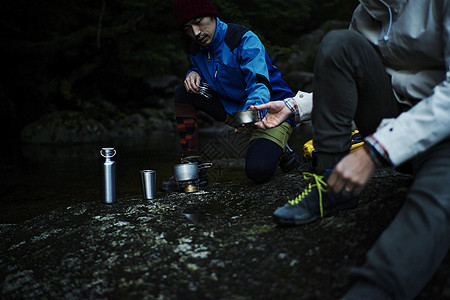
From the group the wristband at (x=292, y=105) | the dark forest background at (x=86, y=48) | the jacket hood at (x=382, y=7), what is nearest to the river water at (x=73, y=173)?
the wristband at (x=292, y=105)

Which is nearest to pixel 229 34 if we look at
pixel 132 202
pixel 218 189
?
pixel 218 189

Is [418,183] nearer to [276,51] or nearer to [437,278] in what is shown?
[437,278]

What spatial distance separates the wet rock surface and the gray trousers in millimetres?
149

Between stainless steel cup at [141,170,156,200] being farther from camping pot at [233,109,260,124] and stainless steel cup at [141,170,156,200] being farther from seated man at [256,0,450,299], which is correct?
seated man at [256,0,450,299]

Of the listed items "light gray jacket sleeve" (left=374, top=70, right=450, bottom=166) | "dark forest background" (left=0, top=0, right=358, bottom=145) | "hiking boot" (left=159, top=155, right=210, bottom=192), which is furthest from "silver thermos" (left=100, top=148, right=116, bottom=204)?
"dark forest background" (left=0, top=0, right=358, bottom=145)

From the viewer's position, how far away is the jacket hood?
5.46 ft

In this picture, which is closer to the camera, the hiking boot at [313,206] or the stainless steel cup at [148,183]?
the hiking boot at [313,206]

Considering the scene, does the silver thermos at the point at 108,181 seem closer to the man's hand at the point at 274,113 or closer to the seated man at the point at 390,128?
the man's hand at the point at 274,113

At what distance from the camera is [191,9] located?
126 inches

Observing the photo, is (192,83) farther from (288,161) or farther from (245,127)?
(288,161)

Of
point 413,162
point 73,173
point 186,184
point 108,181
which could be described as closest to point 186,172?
point 186,184

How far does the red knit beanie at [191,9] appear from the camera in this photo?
3.20 m

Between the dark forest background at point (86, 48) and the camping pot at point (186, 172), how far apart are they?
5992mm

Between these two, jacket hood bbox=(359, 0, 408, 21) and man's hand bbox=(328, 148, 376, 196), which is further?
jacket hood bbox=(359, 0, 408, 21)
